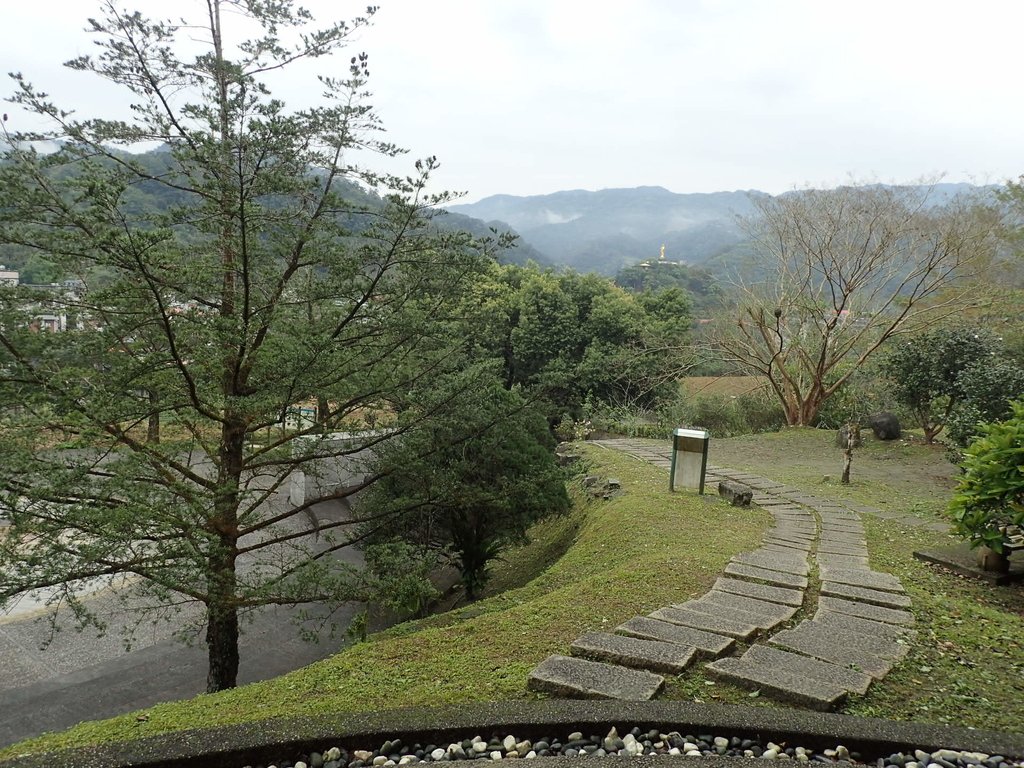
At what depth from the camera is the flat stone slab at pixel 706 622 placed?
9.89 feet

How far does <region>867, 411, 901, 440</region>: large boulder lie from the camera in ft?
37.7

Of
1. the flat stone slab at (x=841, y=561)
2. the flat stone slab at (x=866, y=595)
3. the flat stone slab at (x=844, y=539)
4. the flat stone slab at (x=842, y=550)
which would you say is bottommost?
the flat stone slab at (x=844, y=539)

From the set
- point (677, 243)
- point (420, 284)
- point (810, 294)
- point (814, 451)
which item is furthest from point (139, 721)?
point (677, 243)

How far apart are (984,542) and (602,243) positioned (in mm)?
103364

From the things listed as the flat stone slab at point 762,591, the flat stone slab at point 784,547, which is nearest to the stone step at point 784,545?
the flat stone slab at point 784,547

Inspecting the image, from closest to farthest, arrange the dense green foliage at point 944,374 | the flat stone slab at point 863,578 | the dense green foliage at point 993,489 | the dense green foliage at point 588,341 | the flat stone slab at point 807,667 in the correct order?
the flat stone slab at point 807,667
the dense green foliage at point 993,489
the flat stone slab at point 863,578
the dense green foliage at point 944,374
the dense green foliage at point 588,341

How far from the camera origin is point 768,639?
3000mm

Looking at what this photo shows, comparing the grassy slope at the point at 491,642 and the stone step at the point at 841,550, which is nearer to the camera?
the grassy slope at the point at 491,642

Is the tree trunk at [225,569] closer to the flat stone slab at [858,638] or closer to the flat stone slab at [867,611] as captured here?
the flat stone slab at [858,638]

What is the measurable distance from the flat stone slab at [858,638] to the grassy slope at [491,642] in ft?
2.51

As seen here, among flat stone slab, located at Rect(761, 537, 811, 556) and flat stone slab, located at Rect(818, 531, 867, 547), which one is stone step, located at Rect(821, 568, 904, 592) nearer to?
flat stone slab, located at Rect(761, 537, 811, 556)

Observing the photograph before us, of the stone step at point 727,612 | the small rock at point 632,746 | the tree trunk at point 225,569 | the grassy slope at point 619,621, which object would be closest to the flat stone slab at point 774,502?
the grassy slope at point 619,621

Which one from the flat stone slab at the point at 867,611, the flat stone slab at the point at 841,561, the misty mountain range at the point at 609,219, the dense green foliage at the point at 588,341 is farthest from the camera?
the misty mountain range at the point at 609,219

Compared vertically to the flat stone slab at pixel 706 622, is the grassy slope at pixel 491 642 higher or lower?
lower
